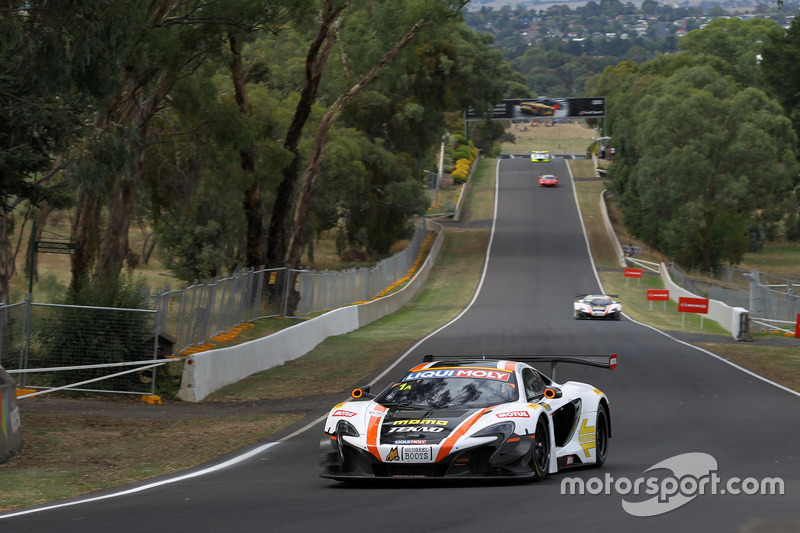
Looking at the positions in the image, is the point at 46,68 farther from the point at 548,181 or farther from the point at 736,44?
the point at 736,44

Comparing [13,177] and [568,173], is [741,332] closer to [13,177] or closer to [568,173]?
[13,177]

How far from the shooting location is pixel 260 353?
23406 mm

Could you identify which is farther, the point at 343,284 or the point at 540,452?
the point at 343,284

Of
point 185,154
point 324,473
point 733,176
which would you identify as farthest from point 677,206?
point 324,473

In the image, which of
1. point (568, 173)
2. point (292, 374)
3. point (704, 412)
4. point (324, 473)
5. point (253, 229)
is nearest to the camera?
point (324, 473)

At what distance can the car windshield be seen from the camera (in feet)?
34.0

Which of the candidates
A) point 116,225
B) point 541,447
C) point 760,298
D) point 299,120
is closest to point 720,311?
point 760,298

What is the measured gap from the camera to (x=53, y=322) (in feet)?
61.7

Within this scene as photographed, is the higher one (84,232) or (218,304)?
(84,232)

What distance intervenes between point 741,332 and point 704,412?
17.5 meters

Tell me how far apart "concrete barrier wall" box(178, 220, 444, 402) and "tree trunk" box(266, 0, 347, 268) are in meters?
3.73

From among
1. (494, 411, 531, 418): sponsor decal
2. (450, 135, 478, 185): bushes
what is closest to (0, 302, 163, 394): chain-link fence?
(494, 411, 531, 418): sponsor decal

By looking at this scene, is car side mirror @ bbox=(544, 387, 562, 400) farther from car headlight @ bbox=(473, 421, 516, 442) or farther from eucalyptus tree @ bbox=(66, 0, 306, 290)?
eucalyptus tree @ bbox=(66, 0, 306, 290)

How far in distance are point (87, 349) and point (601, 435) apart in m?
11.3
